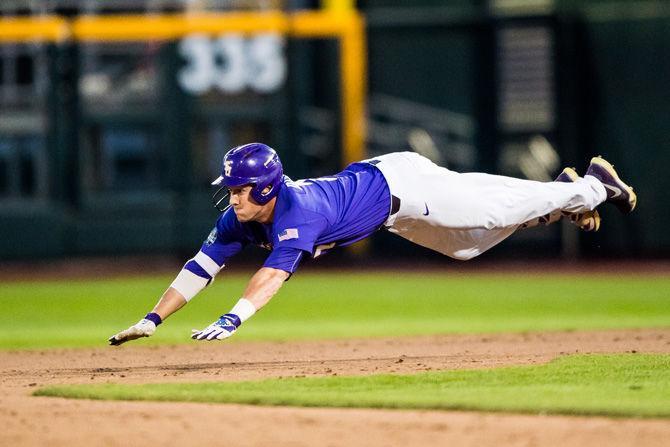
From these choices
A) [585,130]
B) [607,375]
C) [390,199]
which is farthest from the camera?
[585,130]

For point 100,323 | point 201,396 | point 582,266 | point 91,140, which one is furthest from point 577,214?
point 91,140

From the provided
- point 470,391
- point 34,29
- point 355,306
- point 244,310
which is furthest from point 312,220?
point 34,29

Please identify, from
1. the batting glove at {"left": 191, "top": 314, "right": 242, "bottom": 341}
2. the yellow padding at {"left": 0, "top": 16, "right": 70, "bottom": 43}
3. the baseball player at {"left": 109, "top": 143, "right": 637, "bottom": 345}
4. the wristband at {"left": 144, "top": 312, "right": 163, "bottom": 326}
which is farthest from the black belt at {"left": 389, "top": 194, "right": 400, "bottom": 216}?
the yellow padding at {"left": 0, "top": 16, "right": 70, "bottom": 43}

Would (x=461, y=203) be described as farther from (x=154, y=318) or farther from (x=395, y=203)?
(x=154, y=318)

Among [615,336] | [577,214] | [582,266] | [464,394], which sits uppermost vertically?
[577,214]

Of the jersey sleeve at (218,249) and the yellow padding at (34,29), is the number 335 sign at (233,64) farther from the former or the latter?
the jersey sleeve at (218,249)

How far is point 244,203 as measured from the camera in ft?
20.2

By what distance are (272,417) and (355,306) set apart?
276 inches

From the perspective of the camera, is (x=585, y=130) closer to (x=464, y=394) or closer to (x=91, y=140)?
(x=91, y=140)

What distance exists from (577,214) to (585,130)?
9.54m

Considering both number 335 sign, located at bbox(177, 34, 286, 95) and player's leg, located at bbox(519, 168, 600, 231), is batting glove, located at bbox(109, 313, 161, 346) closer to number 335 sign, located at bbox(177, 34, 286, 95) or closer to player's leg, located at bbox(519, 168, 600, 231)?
player's leg, located at bbox(519, 168, 600, 231)

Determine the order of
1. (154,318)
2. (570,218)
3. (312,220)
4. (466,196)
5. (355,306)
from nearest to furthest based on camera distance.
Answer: (312,220)
(154,318)
(466,196)
(570,218)
(355,306)

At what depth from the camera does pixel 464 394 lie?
5.61 m

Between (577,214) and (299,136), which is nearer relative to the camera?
(577,214)
